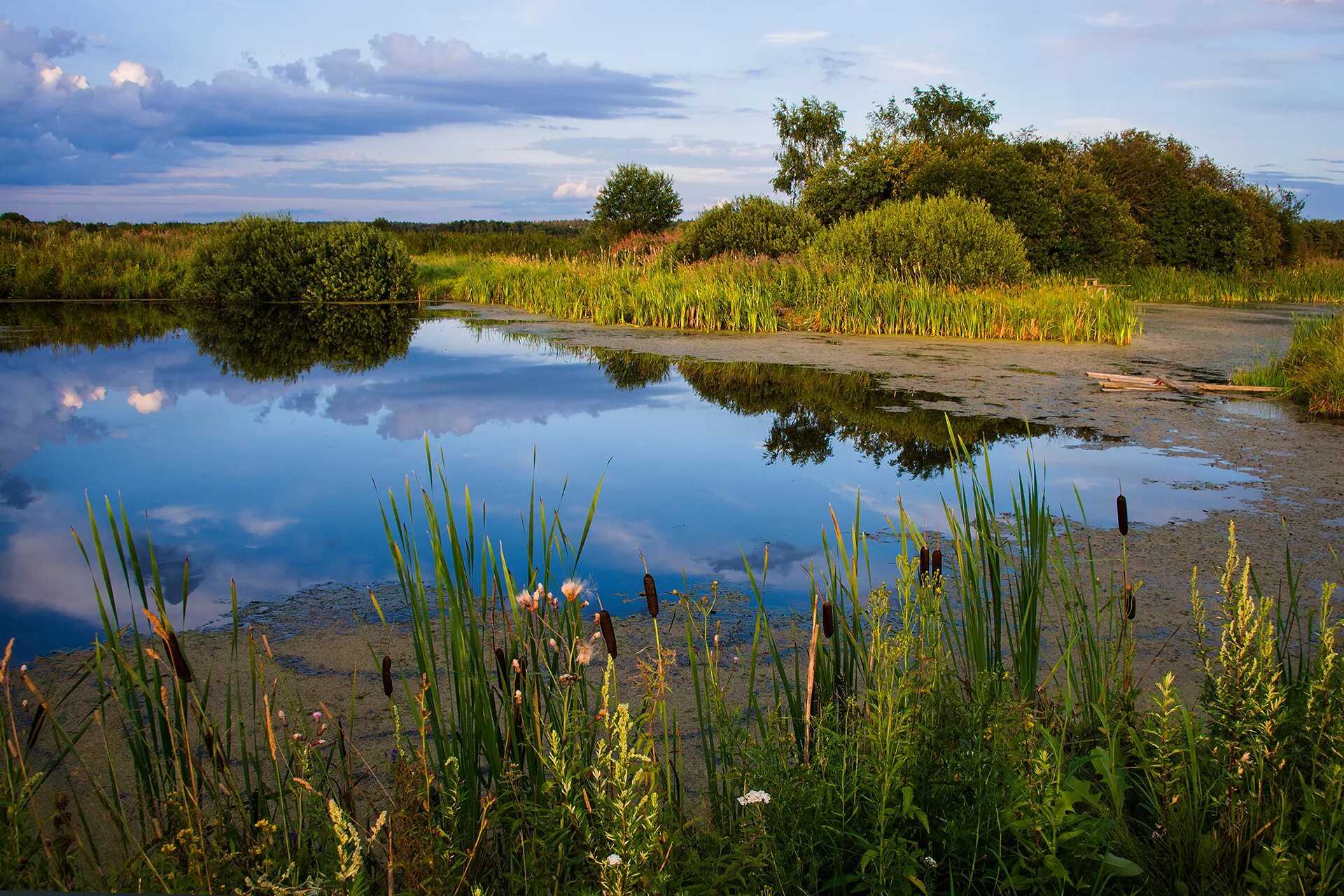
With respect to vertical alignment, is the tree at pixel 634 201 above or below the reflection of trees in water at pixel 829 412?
above

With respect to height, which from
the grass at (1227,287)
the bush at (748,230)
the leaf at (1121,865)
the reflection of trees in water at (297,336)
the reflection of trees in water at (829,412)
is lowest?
the leaf at (1121,865)

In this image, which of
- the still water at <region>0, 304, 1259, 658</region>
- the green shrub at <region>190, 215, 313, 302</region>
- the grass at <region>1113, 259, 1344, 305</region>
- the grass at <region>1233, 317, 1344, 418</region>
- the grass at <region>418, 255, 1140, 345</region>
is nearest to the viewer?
the still water at <region>0, 304, 1259, 658</region>

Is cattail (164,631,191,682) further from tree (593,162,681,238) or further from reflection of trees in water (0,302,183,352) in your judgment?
tree (593,162,681,238)

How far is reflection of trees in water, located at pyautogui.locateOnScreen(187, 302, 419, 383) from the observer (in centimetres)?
1109

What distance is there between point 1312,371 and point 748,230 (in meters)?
12.8

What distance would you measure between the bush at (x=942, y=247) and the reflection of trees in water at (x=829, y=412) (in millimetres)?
5566

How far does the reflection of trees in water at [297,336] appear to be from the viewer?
1109 centimetres

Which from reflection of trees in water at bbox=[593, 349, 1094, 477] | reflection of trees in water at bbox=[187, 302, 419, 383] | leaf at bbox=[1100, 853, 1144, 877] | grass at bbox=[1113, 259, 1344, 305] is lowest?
leaf at bbox=[1100, 853, 1144, 877]

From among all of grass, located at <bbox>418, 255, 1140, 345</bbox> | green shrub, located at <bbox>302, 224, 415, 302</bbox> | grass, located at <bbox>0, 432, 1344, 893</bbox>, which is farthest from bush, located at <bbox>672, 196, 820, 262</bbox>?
grass, located at <bbox>0, 432, 1344, 893</bbox>

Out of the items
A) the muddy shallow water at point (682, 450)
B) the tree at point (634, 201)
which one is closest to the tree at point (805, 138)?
the tree at point (634, 201)

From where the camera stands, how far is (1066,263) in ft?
76.3

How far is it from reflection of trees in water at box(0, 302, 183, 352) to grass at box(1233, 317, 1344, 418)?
13.5 meters

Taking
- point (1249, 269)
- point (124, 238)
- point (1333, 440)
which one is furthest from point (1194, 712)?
point (1249, 269)

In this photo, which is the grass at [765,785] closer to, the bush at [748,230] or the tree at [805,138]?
the bush at [748,230]
